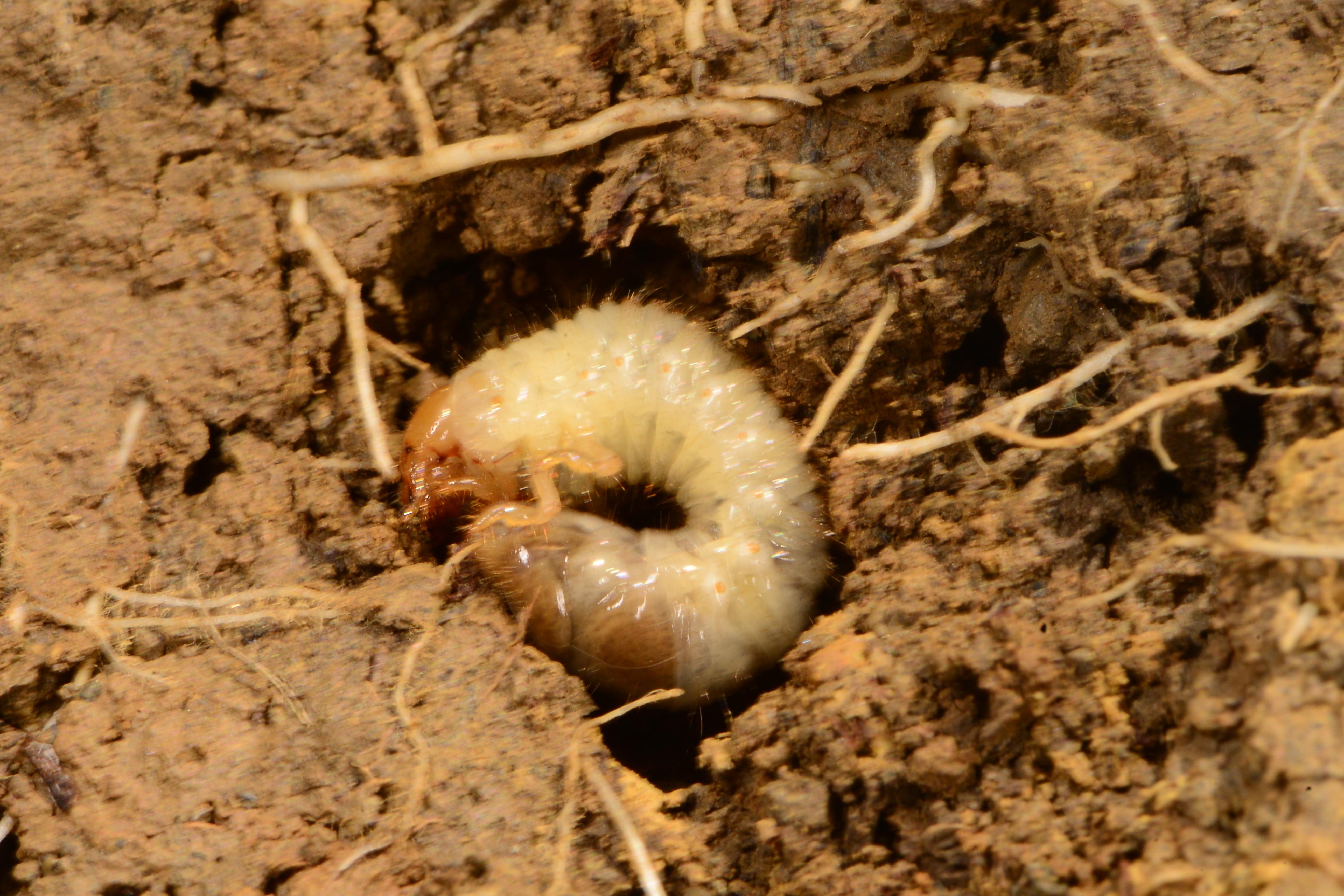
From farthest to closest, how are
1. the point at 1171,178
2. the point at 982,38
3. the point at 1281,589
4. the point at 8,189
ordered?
the point at 8,189, the point at 982,38, the point at 1171,178, the point at 1281,589

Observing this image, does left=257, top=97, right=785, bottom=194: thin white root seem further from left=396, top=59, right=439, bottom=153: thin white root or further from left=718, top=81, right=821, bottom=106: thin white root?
left=718, top=81, right=821, bottom=106: thin white root

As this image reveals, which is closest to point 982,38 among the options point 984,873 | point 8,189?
point 984,873

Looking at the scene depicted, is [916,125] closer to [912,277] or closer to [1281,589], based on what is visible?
[912,277]

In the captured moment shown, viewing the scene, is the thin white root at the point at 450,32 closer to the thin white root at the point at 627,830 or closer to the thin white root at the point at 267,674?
the thin white root at the point at 267,674

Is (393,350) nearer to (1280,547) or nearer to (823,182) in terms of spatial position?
(823,182)

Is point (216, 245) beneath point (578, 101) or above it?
beneath

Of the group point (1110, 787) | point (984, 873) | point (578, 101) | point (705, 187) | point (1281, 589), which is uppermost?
point (578, 101)

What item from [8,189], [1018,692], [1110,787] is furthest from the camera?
[8,189]

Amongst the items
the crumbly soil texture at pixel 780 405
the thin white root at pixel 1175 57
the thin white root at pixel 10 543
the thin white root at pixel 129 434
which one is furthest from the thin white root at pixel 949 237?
the thin white root at pixel 10 543
